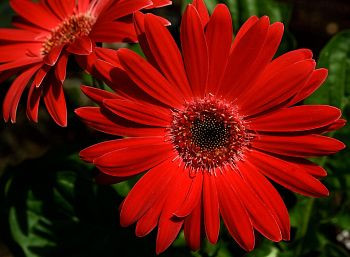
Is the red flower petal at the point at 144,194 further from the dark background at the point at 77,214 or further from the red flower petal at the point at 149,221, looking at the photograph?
the dark background at the point at 77,214

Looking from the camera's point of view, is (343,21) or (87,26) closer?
(87,26)

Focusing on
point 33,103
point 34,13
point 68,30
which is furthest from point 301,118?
point 34,13

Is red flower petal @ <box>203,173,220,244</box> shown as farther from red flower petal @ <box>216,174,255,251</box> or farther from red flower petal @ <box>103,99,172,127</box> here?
red flower petal @ <box>103,99,172,127</box>

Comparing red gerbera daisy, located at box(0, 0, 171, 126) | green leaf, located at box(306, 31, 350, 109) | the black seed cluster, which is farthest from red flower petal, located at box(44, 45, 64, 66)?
green leaf, located at box(306, 31, 350, 109)

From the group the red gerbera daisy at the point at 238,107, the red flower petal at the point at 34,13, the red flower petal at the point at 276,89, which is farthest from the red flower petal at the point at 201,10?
the red flower petal at the point at 34,13

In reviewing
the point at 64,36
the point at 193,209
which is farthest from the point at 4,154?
the point at 193,209

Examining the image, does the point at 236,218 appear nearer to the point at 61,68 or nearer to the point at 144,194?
the point at 144,194

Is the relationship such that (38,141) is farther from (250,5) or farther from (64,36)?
(250,5)
